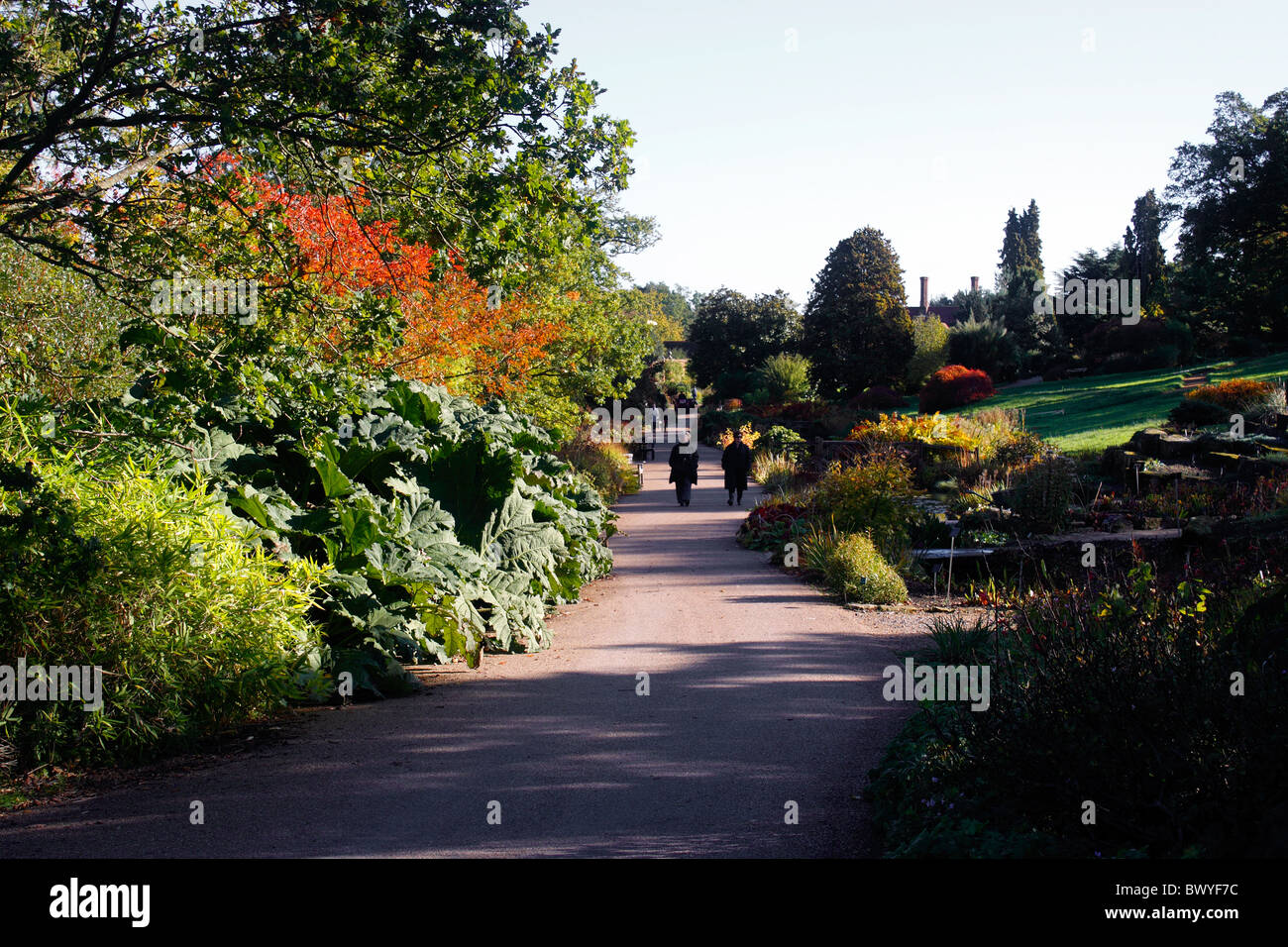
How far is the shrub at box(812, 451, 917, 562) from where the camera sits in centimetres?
1325

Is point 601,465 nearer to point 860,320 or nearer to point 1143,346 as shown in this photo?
point 860,320

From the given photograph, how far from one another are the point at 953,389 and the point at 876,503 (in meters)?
25.1

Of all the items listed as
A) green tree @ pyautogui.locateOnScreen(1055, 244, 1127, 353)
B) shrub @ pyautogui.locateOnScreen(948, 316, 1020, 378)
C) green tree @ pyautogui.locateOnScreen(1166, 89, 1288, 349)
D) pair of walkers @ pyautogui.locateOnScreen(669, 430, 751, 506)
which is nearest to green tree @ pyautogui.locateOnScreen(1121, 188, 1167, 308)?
green tree @ pyautogui.locateOnScreen(1055, 244, 1127, 353)

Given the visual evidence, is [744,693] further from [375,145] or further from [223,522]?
[375,145]

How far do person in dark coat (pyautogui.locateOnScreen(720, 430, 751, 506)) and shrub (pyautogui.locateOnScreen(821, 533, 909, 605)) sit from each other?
393 inches

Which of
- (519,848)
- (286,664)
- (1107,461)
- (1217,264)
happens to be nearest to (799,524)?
(1107,461)

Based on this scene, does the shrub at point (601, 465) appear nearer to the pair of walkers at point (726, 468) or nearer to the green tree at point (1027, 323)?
the pair of walkers at point (726, 468)

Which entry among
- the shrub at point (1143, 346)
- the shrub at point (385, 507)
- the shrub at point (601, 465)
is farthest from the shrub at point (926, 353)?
the shrub at point (385, 507)

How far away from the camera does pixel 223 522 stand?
6.09 m

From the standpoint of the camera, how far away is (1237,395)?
2216cm

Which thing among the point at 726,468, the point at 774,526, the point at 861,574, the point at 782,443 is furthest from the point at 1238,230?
the point at 861,574

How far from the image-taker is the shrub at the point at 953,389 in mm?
37000

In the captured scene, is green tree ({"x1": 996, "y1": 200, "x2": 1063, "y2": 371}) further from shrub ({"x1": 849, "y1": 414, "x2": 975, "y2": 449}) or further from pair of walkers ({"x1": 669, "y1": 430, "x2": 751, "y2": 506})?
pair of walkers ({"x1": 669, "y1": 430, "x2": 751, "y2": 506})
